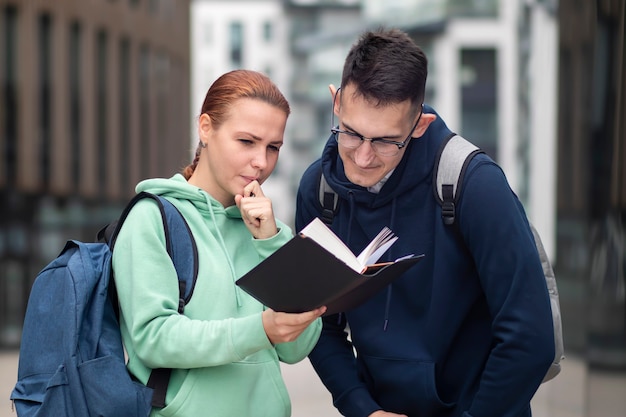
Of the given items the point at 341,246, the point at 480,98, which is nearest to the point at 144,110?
the point at 480,98

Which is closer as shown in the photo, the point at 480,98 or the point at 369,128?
the point at 369,128

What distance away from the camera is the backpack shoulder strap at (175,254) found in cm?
239

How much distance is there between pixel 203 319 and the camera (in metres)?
2.42

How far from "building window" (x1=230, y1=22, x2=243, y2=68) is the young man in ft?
96.3

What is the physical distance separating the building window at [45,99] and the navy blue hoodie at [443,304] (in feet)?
35.2

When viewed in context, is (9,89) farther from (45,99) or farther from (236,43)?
(236,43)

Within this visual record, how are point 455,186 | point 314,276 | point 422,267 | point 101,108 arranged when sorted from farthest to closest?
point 101,108 → point 422,267 → point 455,186 → point 314,276

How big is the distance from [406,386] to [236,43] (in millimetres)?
33932

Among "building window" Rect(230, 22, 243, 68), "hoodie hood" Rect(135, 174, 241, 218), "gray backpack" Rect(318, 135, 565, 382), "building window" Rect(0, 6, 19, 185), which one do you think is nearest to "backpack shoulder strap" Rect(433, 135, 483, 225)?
"gray backpack" Rect(318, 135, 565, 382)

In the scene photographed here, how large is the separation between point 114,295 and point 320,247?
2.13ft

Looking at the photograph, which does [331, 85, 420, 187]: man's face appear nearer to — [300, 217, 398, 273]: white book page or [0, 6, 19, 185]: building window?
[300, 217, 398, 273]: white book page

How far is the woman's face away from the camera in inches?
101

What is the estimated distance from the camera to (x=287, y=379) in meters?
9.57

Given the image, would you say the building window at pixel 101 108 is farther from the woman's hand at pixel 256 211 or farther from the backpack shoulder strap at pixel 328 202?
the woman's hand at pixel 256 211
